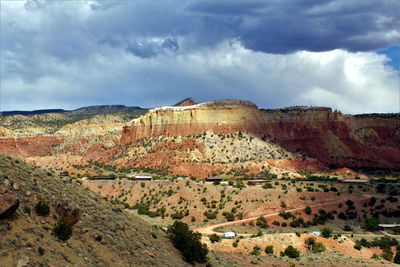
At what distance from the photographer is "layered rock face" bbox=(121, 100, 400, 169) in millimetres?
105562

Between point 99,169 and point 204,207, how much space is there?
158ft

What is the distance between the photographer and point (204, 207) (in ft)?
175

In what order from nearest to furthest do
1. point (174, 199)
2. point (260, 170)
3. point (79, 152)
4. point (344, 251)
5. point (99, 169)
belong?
point (344, 251) < point (174, 199) < point (260, 170) < point (99, 169) < point (79, 152)

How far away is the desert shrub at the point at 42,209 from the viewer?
1613 centimetres

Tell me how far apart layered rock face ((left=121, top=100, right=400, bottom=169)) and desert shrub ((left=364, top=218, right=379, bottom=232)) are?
53605mm

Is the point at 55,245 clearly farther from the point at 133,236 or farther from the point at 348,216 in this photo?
the point at 348,216

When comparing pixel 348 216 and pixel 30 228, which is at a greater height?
pixel 30 228

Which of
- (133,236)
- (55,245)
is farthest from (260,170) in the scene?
(55,245)

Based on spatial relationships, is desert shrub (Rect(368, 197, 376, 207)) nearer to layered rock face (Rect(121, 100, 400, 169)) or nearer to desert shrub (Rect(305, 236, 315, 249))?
desert shrub (Rect(305, 236, 315, 249))

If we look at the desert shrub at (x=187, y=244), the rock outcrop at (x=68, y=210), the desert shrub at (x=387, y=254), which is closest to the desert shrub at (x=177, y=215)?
the desert shrub at (x=387, y=254)

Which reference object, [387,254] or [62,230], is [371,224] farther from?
[62,230]

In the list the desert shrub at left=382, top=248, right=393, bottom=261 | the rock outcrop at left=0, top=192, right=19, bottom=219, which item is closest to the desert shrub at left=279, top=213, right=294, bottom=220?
the desert shrub at left=382, top=248, right=393, bottom=261

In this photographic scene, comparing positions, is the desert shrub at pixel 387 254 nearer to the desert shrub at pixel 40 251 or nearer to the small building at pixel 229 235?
the small building at pixel 229 235

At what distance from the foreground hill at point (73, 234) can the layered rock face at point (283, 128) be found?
8421 centimetres
